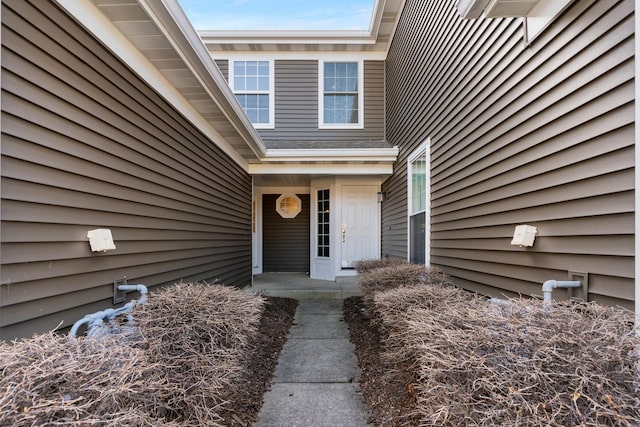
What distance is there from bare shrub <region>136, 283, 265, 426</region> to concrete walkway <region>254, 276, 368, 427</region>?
0.50 meters

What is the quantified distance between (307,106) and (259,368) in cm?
619

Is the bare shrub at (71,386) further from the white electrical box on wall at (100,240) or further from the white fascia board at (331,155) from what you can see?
the white fascia board at (331,155)

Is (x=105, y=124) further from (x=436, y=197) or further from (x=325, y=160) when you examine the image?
(x=325, y=160)

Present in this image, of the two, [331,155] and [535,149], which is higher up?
[331,155]

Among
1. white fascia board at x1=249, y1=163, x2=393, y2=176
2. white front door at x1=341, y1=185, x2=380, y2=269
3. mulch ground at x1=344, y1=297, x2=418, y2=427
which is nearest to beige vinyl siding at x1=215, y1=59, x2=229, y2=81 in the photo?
white fascia board at x1=249, y1=163, x2=393, y2=176

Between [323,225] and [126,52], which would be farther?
[323,225]

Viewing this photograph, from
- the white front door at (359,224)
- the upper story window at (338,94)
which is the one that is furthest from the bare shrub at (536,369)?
the upper story window at (338,94)

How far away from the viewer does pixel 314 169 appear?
736 cm

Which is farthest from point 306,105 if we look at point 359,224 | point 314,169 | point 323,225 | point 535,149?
point 535,149

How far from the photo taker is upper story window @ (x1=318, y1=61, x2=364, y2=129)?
26.8ft

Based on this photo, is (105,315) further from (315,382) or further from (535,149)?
(535,149)

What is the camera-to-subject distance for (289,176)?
7.73 meters

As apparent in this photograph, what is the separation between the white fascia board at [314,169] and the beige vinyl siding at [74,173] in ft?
10.9

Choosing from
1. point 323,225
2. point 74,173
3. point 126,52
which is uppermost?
point 126,52
